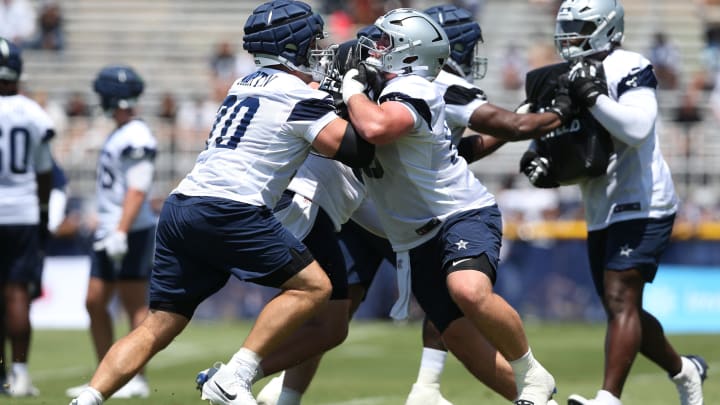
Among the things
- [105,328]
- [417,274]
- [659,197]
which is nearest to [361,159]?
[417,274]

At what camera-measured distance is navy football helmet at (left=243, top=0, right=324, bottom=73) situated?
6.11 m

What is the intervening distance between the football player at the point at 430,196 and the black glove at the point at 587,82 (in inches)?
33.2

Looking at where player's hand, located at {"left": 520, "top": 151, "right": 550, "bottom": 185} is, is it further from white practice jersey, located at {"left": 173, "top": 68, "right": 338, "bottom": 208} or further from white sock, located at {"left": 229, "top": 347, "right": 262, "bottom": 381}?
white sock, located at {"left": 229, "top": 347, "right": 262, "bottom": 381}

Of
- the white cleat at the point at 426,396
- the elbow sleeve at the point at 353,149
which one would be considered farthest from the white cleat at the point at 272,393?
the elbow sleeve at the point at 353,149

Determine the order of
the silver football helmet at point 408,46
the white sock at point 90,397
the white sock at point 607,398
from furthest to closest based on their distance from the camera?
the white sock at point 607,398 → the silver football helmet at point 408,46 → the white sock at point 90,397

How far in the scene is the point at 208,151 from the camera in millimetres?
6082

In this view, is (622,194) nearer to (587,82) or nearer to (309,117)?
(587,82)

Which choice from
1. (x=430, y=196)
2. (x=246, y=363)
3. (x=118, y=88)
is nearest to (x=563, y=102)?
(x=430, y=196)

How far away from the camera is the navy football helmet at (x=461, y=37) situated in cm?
738

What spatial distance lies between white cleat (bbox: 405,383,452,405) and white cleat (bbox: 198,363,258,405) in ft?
5.61

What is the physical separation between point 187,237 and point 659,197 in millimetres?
2755

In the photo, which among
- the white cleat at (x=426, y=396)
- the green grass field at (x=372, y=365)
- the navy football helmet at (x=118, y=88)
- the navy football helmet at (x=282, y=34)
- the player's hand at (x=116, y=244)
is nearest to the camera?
the navy football helmet at (x=282, y=34)

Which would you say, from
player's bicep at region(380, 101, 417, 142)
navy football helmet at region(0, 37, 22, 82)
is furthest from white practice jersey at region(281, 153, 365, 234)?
navy football helmet at region(0, 37, 22, 82)

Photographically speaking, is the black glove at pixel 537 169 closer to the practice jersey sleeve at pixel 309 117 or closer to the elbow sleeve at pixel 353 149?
the elbow sleeve at pixel 353 149
